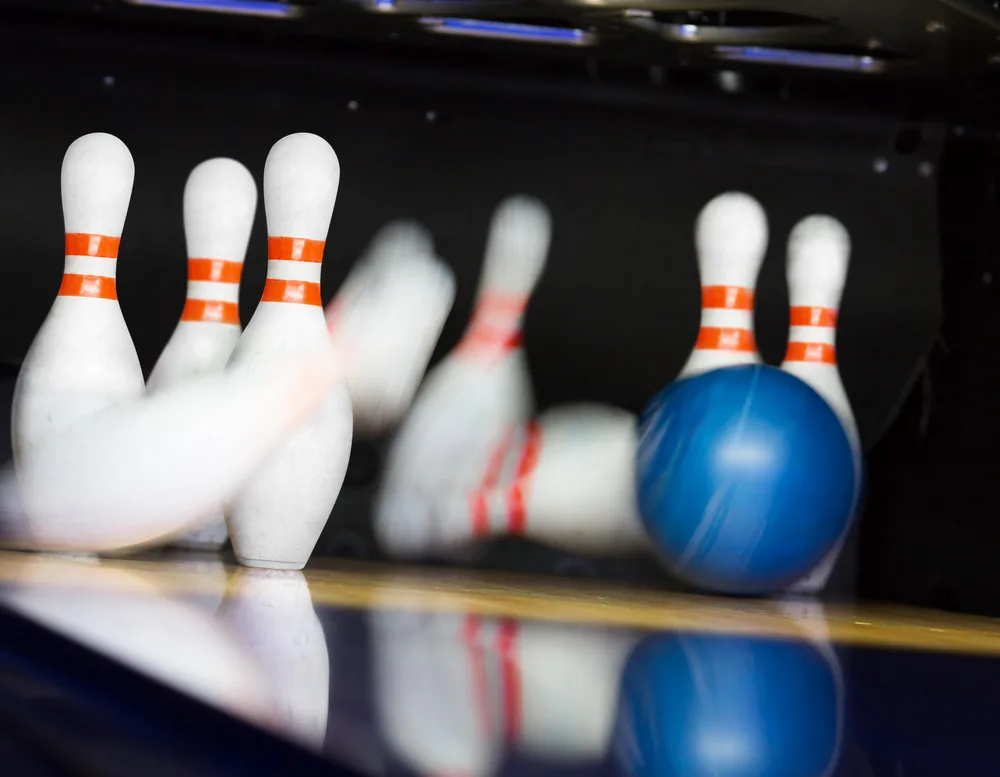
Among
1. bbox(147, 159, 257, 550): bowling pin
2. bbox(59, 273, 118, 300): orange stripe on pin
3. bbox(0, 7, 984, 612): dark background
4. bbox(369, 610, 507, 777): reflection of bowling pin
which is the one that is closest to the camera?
bbox(369, 610, 507, 777): reflection of bowling pin

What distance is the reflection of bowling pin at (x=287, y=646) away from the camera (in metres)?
0.51

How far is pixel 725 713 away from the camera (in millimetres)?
645

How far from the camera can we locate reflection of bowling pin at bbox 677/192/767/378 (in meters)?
1.97

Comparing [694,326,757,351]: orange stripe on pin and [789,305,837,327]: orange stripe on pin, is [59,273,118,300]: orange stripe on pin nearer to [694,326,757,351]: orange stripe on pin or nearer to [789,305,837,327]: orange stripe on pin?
[694,326,757,351]: orange stripe on pin

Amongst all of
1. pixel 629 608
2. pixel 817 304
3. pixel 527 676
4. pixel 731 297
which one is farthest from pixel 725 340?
pixel 527 676

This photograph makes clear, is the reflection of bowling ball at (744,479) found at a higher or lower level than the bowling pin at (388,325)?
lower

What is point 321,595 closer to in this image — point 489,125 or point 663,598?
point 663,598

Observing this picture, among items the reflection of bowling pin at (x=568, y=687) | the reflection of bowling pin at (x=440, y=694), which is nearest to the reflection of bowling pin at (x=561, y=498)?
the reflection of bowling pin at (x=568, y=687)

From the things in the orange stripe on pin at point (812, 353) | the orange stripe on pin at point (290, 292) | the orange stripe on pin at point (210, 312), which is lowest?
the orange stripe on pin at point (812, 353)

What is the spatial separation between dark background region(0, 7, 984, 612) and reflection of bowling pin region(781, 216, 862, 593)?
16 cm

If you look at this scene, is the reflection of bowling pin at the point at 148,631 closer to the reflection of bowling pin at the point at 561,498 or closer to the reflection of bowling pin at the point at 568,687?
the reflection of bowling pin at the point at 568,687

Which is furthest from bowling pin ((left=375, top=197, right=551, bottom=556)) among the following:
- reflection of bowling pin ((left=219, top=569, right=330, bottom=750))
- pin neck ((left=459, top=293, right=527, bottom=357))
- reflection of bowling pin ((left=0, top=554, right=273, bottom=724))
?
reflection of bowling pin ((left=0, top=554, right=273, bottom=724))

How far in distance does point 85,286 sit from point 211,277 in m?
0.24

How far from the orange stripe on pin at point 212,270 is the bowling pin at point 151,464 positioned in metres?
0.34
